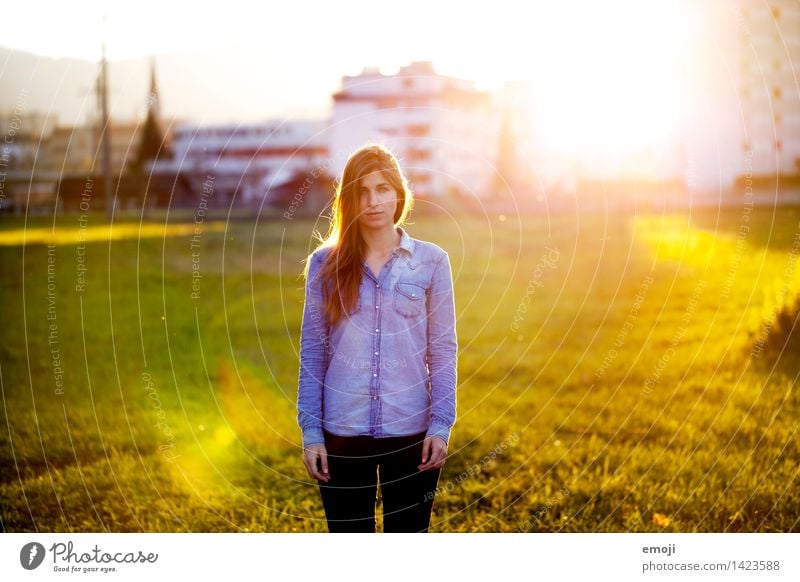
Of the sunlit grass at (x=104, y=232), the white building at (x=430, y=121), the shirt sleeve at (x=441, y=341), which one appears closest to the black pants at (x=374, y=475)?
the shirt sleeve at (x=441, y=341)

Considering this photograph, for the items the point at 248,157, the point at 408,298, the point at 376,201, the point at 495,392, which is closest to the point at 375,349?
the point at 408,298

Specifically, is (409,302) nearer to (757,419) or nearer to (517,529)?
(517,529)

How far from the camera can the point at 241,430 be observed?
4477mm

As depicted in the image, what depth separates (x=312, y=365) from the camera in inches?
99.1

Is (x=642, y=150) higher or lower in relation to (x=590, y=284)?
higher

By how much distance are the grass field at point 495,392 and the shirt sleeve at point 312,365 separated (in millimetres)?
1230

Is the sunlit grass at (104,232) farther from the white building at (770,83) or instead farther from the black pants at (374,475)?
the black pants at (374,475)

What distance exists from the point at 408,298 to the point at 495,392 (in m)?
2.64

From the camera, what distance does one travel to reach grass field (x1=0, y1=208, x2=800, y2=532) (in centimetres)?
365

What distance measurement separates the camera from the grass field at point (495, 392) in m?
3.65

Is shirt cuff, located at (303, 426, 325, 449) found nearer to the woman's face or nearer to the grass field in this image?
the woman's face
